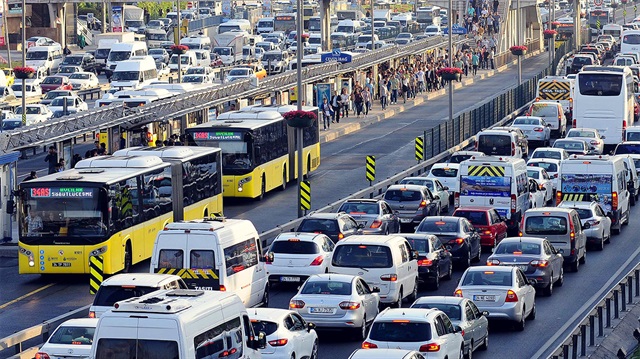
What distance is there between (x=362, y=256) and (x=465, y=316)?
15.6 ft

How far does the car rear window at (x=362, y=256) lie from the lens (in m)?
30.7

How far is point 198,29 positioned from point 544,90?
68.5m

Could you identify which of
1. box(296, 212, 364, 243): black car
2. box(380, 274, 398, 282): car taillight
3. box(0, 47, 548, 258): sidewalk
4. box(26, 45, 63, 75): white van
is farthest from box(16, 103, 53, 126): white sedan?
box(380, 274, 398, 282): car taillight

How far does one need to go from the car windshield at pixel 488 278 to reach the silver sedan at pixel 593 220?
33.6 feet

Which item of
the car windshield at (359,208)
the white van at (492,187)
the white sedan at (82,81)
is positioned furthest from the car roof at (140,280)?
the white sedan at (82,81)

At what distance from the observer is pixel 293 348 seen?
24156mm

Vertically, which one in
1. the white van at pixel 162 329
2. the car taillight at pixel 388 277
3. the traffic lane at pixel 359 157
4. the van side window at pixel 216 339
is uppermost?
the white van at pixel 162 329

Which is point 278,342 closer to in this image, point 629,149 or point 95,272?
point 95,272

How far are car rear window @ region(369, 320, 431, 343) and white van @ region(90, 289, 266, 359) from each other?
14.4 feet

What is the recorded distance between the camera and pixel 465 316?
2650 centimetres

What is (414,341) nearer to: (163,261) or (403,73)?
(163,261)

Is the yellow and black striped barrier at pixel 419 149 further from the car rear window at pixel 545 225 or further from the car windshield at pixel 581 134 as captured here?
the car rear window at pixel 545 225

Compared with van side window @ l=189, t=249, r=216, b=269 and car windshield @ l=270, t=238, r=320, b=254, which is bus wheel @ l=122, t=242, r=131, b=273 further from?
van side window @ l=189, t=249, r=216, b=269

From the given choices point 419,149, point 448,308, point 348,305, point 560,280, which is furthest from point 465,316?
point 419,149
